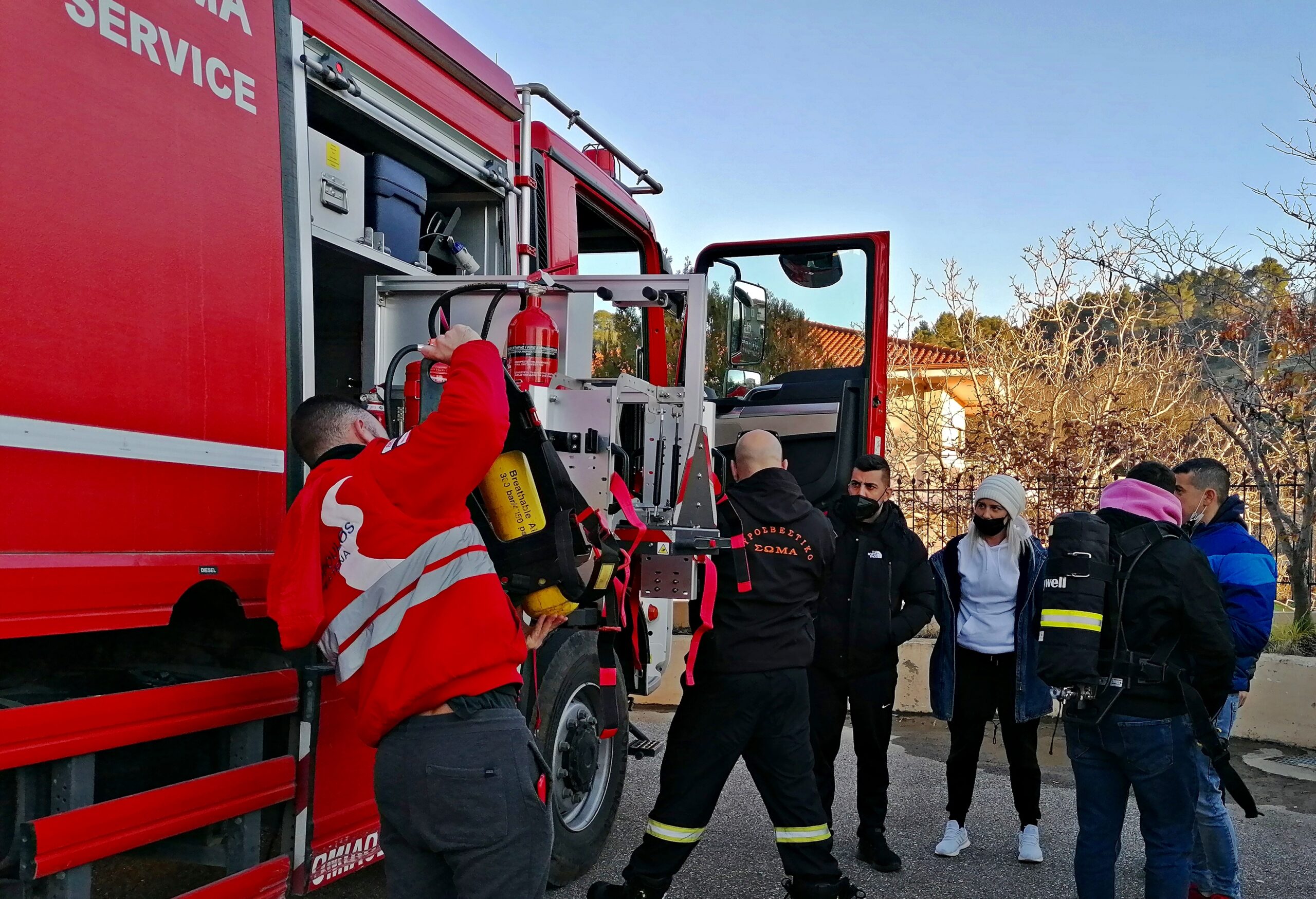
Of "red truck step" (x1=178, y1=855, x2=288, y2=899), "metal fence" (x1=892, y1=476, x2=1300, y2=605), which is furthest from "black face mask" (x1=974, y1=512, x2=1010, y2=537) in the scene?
"metal fence" (x1=892, y1=476, x2=1300, y2=605)

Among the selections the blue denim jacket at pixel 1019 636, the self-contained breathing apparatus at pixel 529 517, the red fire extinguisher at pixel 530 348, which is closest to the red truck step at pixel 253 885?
the self-contained breathing apparatus at pixel 529 517

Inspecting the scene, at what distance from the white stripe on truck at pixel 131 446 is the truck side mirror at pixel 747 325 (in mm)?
3569

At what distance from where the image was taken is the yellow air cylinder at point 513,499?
2449mm

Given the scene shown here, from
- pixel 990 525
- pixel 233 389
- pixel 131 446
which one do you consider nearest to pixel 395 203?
pixel 233 389

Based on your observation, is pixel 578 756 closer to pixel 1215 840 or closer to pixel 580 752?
pixel 580 752

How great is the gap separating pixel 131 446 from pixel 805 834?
96.5 inches

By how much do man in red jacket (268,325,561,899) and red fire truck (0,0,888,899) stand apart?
121 mm

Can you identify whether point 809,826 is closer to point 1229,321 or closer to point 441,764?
point 441,764

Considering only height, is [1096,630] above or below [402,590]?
below

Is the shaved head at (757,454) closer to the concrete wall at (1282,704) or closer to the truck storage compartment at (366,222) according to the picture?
the truck storage compartment at (366,222)

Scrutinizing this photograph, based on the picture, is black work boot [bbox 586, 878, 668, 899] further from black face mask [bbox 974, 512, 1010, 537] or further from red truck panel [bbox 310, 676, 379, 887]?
black face mask [bbox 974, 512, 1010, 537]

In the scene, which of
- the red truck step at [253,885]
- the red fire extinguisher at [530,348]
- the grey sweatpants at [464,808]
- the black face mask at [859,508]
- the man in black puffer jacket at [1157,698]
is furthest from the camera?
the black face mask at [859,508]

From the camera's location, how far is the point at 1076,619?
3.28 meters

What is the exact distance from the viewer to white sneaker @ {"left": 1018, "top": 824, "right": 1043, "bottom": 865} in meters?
4.39
